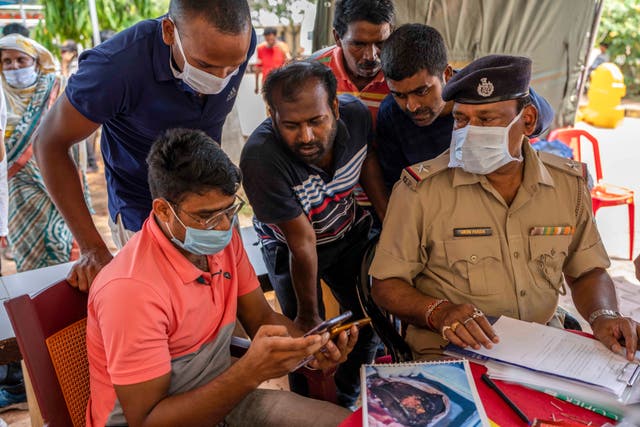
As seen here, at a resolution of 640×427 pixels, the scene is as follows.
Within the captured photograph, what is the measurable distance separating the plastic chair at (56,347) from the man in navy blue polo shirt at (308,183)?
2.53 feet

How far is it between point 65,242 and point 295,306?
7.73ft

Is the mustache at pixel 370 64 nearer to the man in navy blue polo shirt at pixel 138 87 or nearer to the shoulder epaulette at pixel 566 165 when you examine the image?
the man in navy blue polo shirt at pixel 138 87

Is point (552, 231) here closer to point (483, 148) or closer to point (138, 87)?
point (483, 148)

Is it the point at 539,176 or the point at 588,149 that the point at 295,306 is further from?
Answer: the point at 588,149

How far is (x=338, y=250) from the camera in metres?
2.54

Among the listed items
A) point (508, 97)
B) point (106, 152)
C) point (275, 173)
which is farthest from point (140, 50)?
point (508, 97)

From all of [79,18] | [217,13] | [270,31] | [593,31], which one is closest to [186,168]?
[217,13]

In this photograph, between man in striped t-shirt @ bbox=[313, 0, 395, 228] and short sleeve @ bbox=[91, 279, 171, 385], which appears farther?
man in striped t-shirt @ bbox=[313, 0, 395, 228]

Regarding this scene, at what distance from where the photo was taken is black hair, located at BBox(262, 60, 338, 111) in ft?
6.97

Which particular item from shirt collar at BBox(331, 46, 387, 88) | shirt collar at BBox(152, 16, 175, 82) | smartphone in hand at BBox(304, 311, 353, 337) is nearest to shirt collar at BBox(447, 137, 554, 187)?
smartphone in hand at BBox(304, 311, 353, 337)

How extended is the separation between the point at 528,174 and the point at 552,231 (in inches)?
9.1

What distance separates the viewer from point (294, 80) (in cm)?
213

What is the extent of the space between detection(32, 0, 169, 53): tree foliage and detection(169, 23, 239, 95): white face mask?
559 cm

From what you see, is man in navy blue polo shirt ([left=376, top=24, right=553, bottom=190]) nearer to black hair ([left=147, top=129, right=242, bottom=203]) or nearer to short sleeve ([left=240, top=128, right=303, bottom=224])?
short sleeve ([left=240, top=128, right=303, bottom=224])
